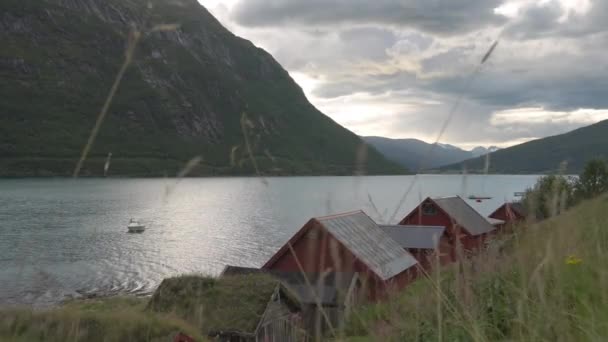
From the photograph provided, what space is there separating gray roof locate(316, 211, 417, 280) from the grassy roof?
513 cm

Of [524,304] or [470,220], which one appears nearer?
[524,304]

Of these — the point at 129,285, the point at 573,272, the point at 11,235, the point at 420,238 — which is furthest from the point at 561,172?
the point at 11,235

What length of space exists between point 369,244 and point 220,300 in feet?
34.6

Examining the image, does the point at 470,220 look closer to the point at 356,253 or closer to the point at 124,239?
the point at 356,253

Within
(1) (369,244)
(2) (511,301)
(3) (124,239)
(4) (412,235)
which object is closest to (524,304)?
(2) (511,301)

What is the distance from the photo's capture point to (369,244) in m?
26.1

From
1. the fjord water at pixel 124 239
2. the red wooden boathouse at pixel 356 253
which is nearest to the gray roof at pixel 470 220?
the fjord water at pixel 124 239

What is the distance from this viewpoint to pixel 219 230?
7950cm

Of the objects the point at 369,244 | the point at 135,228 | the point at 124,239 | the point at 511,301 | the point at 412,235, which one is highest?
the point at 511,301

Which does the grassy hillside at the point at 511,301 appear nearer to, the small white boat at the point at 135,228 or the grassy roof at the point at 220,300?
the grassy roof at the point at 220,300

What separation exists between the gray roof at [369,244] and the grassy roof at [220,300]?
5.13 m

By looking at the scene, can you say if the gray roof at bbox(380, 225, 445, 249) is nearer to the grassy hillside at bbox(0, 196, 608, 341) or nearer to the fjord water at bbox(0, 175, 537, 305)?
the fjord water at bbox(0, 175, 537, 305)

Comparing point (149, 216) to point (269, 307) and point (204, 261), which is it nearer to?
point (204, 261)

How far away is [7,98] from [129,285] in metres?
183
